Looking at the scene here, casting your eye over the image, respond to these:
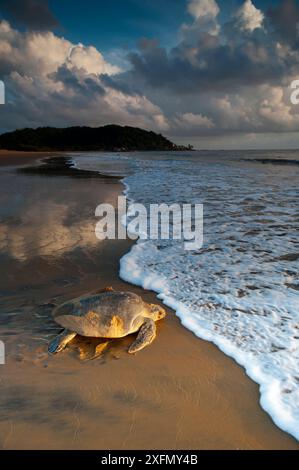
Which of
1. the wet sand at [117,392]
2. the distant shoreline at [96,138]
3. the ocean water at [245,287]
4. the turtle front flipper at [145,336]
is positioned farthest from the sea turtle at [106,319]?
the distant shoreline at [96,138]

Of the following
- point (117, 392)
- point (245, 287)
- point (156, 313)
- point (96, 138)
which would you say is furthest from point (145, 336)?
point (96, 138)

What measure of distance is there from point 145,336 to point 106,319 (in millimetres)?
427

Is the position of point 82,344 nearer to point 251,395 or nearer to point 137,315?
point 137,315

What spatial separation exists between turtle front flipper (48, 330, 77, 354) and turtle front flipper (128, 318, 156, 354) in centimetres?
62

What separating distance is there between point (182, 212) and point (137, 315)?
572cm

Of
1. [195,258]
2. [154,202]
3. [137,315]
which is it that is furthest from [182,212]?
[137,315]

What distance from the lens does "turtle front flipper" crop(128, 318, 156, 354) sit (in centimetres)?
313

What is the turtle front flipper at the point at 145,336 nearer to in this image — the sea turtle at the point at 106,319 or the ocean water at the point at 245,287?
the sea turtle at the point at 106,319

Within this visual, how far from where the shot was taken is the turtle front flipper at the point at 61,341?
3086 millimetres

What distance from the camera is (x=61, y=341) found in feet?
10.3

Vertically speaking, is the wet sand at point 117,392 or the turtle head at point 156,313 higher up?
the turtle head at point 156,313

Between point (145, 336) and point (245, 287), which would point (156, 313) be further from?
point (245, 287)

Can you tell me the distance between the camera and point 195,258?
5543 millimetres

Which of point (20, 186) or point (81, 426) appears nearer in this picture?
point (81, 426)
